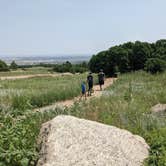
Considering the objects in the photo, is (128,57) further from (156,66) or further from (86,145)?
(86,145)

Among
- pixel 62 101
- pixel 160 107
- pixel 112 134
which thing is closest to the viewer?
pixel 112 134

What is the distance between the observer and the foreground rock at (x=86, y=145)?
5.93 m

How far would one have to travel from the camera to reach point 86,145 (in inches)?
248

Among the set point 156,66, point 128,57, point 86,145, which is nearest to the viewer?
point 86,145

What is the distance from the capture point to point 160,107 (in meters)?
13.5

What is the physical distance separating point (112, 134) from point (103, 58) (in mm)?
37327

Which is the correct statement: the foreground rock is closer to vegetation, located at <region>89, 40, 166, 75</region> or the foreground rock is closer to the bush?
the bush

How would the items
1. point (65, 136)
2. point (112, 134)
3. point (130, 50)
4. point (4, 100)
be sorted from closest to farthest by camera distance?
point (65, 136) < point (112, 134) < point (4, 100) < point (130, 50)

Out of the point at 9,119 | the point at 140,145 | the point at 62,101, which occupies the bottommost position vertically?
the point at 62,101

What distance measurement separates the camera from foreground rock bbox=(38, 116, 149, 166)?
5.93 metres

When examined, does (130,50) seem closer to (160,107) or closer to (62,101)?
(62,101)

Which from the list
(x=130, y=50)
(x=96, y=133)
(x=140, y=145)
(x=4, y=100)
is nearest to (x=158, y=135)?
(x=140, y=145)

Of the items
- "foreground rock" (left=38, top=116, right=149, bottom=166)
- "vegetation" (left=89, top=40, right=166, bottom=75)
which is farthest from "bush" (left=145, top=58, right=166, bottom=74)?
"foreground rock" (left=38, top=116, right=149, bottom=166)

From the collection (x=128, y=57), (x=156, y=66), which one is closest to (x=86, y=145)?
(x=156, y=66)
